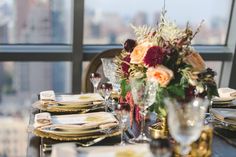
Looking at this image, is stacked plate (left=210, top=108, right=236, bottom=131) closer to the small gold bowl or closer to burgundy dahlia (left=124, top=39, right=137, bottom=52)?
the small gold bowl

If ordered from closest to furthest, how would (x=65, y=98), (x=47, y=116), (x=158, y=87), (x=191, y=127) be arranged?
(x=191, y=127)
(x=158, y=87)
(x=47, y=116)
(x=65, y=98)

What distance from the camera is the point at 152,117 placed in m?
1.62

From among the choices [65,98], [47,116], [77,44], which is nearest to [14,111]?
[77,44]

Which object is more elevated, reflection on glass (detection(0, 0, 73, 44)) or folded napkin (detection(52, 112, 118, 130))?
reflection on glass (detection(0, 0, 73, 44))

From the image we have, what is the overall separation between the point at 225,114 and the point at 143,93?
504mm

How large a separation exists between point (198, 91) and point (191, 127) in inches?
12.7

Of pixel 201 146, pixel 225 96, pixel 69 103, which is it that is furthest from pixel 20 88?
pixel 201 146

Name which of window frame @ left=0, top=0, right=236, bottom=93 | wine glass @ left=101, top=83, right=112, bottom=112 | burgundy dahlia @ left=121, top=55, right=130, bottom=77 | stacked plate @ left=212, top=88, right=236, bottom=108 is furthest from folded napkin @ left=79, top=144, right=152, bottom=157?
window frame @ left=0, top=0, right=236, bottom=93

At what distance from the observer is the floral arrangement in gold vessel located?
1290mm

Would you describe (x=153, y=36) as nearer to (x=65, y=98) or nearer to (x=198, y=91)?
(x=198, y=91)

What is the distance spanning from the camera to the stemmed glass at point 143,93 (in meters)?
1.30

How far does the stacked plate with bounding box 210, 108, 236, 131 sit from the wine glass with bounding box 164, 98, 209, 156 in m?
0.46

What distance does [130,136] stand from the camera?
4.60 feet

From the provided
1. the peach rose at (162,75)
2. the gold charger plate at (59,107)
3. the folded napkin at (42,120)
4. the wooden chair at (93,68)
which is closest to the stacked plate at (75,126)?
the folded napkin at (42,120)
